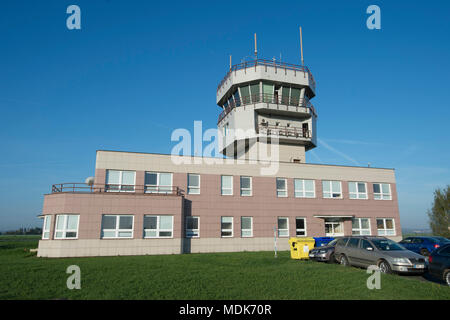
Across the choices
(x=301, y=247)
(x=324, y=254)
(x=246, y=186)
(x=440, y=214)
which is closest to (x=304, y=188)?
(x=246, y=186)

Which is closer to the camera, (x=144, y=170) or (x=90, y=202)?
(x=90, y=202)

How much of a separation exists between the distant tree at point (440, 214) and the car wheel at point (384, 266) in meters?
44.6

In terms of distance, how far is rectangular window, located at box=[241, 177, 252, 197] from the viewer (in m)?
26.3

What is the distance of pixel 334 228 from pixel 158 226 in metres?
16.8

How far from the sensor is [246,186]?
87.1ft

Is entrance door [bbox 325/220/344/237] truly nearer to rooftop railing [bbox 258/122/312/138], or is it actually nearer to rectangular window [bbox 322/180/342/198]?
rectangular window [bbox 322/180/342/198]

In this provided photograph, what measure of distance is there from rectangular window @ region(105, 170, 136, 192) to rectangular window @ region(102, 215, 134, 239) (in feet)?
7.97

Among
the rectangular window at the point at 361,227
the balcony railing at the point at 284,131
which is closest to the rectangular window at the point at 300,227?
the rectangular window at the point at 361,227

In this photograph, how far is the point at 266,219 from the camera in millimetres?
26172

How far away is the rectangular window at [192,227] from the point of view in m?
24.1

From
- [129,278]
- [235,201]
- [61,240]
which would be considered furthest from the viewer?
[235,201]
